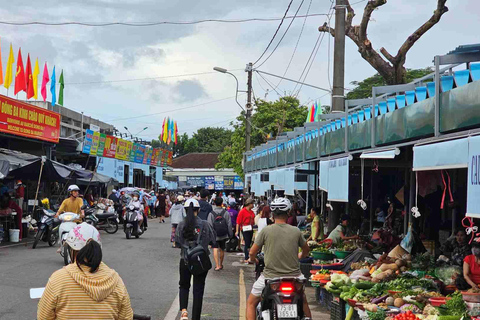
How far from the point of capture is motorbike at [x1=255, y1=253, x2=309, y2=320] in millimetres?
7078

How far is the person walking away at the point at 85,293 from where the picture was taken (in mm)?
4250

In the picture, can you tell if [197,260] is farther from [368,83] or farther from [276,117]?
[276,117]

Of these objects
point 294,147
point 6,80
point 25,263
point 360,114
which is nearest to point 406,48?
point 294,147

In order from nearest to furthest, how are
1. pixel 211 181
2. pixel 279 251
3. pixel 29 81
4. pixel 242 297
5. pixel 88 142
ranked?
pixel 279 251, pixel 242 297, pixel 29 81, pixel 88 142, pixel 211 181

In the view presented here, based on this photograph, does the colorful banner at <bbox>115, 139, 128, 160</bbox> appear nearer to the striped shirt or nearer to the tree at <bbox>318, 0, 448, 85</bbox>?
the tree at <bbox>318, 0, 448, 85</bbox>

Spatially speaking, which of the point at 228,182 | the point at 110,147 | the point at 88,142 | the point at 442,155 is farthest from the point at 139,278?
the point at 228,182

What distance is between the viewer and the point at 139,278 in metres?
13.4

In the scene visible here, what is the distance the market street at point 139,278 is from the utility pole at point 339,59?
14.6ft

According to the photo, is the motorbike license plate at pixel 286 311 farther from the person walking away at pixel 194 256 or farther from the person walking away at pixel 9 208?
the person walking away at pixel 9 208

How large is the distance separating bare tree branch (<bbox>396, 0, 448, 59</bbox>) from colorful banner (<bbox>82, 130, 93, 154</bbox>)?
64.3 ft

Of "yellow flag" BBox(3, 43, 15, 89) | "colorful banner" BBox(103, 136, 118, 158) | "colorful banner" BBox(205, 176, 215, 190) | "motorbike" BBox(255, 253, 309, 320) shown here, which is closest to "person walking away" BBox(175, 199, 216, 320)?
"motorbike" BBox(255, 253, 309, 320)

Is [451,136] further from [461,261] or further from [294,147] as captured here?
[294,147]

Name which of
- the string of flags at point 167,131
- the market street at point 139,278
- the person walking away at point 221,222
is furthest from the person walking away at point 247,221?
the string of flags at point 167,131

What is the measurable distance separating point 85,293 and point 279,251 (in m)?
3.54
